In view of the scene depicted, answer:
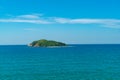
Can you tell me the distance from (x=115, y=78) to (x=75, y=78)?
8.27m

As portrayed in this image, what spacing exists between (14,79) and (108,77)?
19.7 metres

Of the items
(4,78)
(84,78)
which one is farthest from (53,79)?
(4,78)

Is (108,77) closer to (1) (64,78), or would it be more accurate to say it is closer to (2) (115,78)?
(2) (115,78)

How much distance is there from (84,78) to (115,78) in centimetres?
645

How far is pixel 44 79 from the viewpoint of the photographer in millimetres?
55594

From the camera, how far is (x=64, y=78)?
56094 millimetres

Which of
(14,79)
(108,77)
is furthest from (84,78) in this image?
(14,79)

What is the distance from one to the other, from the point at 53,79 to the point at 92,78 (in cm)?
801

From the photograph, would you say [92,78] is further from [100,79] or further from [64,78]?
[64,78]

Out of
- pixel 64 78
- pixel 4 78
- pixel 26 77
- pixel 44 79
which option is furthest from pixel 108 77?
pixel 4 78

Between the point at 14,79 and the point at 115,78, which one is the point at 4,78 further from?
the point at 115,78

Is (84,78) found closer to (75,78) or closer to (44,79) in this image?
(75,78)

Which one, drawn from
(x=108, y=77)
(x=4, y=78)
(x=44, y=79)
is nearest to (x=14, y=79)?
(x=4, y=78)

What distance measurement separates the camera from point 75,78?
56.2 m
